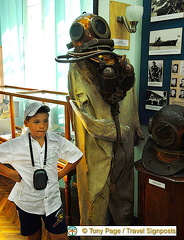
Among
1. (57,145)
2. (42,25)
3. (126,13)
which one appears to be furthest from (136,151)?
(42,25)

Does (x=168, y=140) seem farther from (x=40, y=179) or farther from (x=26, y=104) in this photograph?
(x=26, y=104)

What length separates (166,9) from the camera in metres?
2.05

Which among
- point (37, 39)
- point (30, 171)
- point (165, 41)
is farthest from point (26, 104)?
point (37, 39)

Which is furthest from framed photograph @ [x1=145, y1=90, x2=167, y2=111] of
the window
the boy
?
the window

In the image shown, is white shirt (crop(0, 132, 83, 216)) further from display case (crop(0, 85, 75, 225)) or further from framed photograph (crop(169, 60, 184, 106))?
framed photograph (crop(169, 60, 184, 106))

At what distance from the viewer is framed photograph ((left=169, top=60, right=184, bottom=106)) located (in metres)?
2.04

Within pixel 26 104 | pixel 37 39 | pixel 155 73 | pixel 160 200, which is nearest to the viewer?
pixel 160 200

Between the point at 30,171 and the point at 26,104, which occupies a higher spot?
the point at 26,104

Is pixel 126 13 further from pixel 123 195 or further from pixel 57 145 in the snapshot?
pixel 123 195

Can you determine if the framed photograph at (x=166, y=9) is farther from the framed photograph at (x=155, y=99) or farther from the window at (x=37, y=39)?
the window at (x=37, y=39)

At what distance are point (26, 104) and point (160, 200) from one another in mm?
1554

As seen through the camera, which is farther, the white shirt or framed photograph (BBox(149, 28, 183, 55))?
framed photograph (BBox(149, 28, 183, 55))

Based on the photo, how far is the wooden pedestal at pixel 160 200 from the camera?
176 centimetres

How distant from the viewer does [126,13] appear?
2053 millimetres
